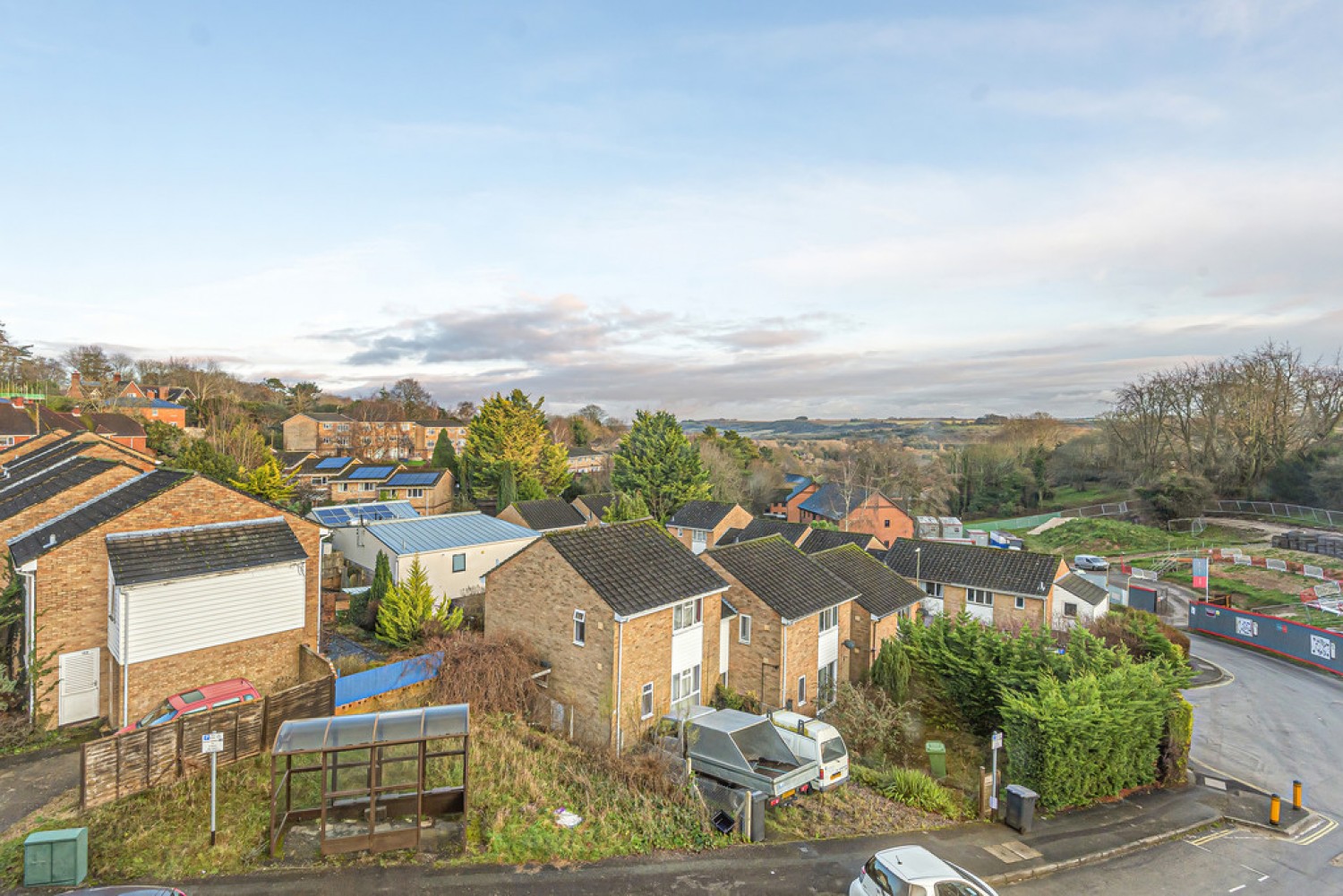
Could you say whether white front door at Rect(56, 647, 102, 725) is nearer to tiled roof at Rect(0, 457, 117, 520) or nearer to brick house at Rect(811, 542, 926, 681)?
tiled roof at Rect(0, 457, 117, 520)

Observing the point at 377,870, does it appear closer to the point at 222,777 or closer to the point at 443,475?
the point at 222,777

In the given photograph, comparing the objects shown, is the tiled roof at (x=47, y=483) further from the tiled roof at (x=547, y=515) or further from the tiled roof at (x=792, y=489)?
the tiled roof at (x=792, y=489)

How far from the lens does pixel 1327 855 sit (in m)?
14.8

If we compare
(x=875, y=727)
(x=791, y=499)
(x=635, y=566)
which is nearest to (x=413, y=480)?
(x=791, y=499)

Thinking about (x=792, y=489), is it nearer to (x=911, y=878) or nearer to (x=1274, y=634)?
(x=1274, y=634)

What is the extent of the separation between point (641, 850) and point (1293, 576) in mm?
50440

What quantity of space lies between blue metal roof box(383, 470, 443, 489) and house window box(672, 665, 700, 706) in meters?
45.6

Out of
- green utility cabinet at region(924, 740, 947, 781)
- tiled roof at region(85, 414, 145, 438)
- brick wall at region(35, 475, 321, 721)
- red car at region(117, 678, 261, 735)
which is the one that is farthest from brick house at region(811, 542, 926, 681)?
tiled roof at region(85, 414, 145, 438)

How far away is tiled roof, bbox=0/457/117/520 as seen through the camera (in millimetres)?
19219

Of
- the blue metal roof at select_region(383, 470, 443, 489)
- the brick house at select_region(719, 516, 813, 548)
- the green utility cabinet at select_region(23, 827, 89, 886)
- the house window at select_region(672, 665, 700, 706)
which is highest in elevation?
the blue metal roof at select_region(383, 470, 443, 489)

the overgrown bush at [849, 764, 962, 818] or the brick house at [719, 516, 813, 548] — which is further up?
the brick house at [719, 516, 813, 548]

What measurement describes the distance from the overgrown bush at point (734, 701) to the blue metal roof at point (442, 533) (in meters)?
15.2

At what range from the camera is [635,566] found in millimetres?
19641

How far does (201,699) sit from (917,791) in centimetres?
1874
